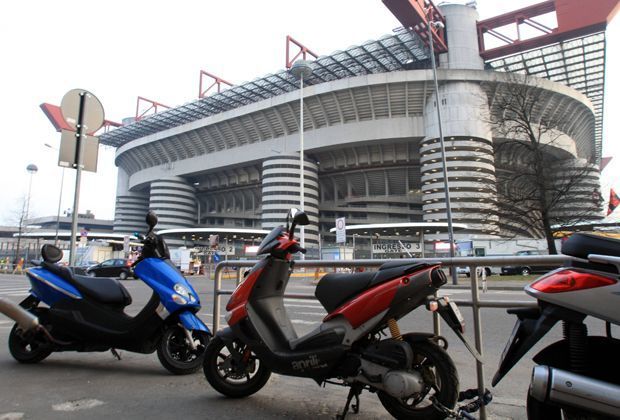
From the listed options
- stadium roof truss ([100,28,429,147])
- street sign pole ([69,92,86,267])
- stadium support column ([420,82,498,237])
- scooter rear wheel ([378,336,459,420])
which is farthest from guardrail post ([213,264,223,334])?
stadium roof truss ([100,28,429,147])

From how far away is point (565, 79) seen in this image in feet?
189

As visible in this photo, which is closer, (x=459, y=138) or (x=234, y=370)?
(x=234, y=370)

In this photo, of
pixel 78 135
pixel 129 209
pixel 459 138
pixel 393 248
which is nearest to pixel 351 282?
pixel 78 135

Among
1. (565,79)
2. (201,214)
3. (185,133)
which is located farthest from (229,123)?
(565,79)

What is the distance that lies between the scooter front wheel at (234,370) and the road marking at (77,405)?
33.6 inches

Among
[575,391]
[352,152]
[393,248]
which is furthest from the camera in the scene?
[352,152]

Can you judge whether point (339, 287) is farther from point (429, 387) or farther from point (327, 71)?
point (327, 71)

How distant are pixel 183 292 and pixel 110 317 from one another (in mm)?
830

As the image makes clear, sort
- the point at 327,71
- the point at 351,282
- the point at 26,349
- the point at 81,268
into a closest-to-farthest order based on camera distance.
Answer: the point at 351,282 < the point at 26,349 < the point at 81,268 < the point at 327,71

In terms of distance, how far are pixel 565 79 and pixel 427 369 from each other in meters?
69.8

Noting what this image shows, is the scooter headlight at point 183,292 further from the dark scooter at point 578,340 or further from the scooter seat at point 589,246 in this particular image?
the scooter seat at point 589,246

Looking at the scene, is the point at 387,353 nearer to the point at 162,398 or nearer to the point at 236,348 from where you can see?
the point at 236,348

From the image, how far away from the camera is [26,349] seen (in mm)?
4172

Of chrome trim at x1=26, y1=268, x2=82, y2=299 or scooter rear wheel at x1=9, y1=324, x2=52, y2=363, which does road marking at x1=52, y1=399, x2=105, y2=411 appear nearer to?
chrome trim at x1=26, y1=268, x2=82, y2=299
